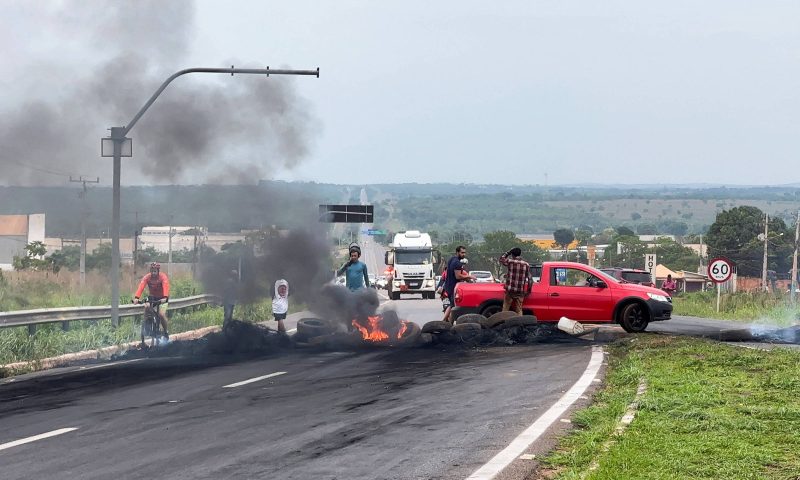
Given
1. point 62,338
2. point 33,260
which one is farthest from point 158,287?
point 33,260

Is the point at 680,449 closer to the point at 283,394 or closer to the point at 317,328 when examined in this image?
the point at 283,394

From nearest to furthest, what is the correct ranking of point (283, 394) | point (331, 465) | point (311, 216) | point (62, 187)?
point (331, 465) < point (283, 394) < point (311, 216) < point (62, 187)

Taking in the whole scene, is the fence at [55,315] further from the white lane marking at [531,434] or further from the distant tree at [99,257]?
the distant tree at [99,257]

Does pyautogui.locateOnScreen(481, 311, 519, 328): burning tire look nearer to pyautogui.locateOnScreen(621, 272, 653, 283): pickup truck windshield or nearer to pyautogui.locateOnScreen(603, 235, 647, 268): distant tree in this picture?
pyautogui.locateOnScreen(621, 272, 653, 283): pickup truck windshield

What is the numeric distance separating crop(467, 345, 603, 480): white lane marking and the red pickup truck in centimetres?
917

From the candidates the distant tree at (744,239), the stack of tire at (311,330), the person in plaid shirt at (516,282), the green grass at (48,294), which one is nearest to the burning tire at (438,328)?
the stack of tire at (311,330)

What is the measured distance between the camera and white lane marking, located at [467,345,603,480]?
8.25 meters

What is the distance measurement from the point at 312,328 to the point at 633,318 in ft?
24.1

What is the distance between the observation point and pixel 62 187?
4159cm

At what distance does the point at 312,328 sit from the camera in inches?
885

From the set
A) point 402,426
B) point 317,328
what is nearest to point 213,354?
point 317,328

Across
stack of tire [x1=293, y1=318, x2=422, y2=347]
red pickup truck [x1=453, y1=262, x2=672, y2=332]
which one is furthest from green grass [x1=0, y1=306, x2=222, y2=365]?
red pickup truck [x1=453, y1=262, x2=672, y2=332]

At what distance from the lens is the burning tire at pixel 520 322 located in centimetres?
2217

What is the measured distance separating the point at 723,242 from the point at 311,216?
72238 millimetres
